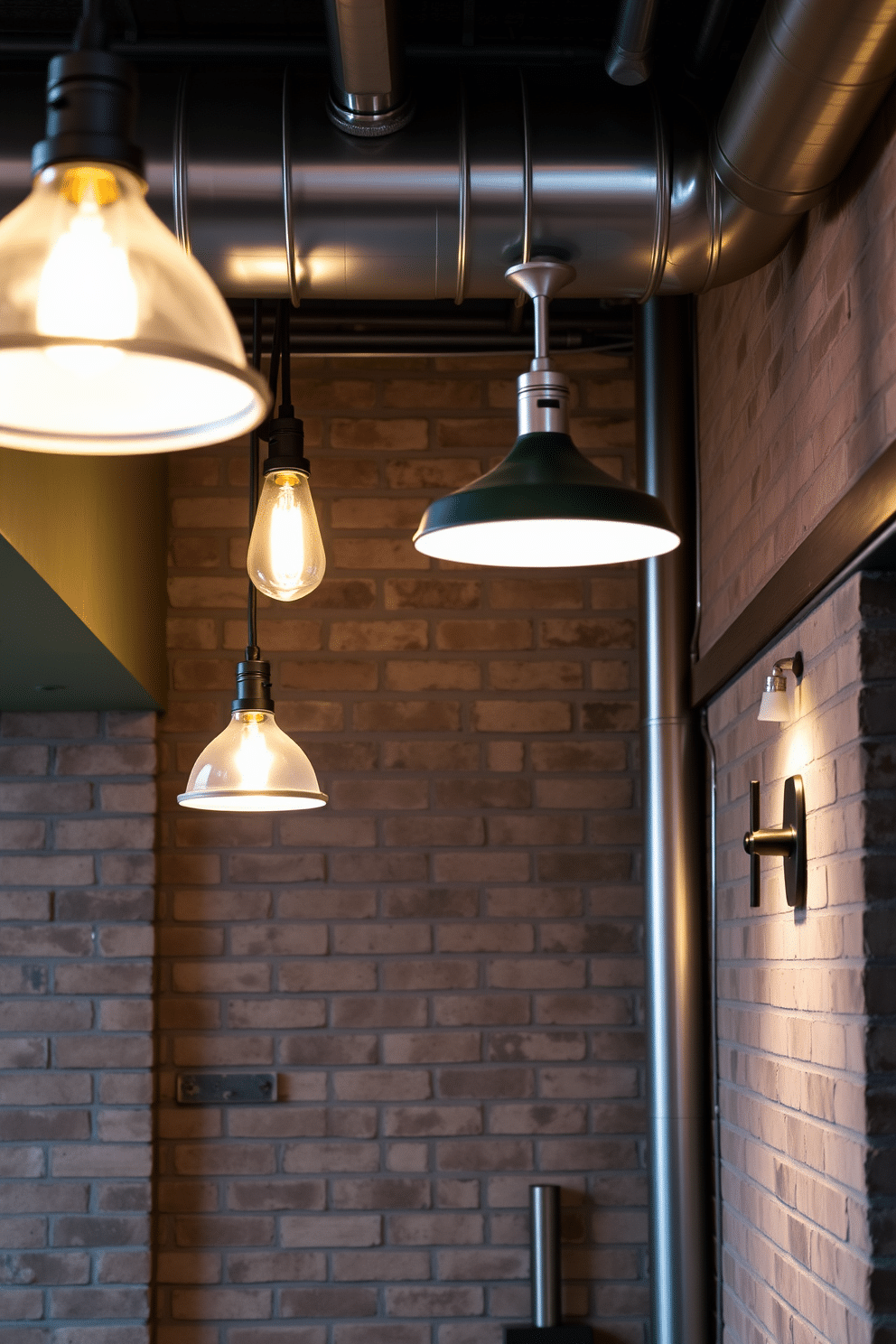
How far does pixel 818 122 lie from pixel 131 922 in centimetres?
212

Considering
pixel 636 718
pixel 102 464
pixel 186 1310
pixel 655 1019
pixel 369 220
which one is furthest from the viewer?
pixel 636 718

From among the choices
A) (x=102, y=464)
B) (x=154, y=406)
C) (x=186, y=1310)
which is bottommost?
(x=186, y=1310)

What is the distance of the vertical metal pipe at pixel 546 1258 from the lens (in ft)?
9.30

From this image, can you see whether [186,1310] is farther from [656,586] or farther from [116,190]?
[116,190]

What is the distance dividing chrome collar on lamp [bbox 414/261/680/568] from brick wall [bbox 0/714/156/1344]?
1.67 m

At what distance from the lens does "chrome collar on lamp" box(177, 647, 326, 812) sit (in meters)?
2.02

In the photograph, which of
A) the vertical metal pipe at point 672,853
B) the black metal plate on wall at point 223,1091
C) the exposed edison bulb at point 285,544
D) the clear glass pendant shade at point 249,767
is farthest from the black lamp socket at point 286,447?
the black metal plate on wall at point 223,1091

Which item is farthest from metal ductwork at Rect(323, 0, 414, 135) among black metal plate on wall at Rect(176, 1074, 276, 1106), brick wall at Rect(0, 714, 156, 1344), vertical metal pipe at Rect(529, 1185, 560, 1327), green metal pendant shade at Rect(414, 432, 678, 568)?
vertical metal pipe at Rect(529, 1185, 560, 1327)

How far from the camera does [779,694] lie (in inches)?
75.9

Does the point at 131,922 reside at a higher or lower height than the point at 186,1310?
higher

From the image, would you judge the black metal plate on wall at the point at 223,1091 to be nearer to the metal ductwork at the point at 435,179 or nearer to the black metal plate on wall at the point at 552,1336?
the black metal plate on wall at the point at 552,1336

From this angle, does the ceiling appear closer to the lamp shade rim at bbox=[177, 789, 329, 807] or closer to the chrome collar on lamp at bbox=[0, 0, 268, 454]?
the lamp shade rim at bbox=[177, 789, 329, 807]

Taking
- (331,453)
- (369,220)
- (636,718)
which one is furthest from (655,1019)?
(369,220)

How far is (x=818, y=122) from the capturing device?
5.23 feet
